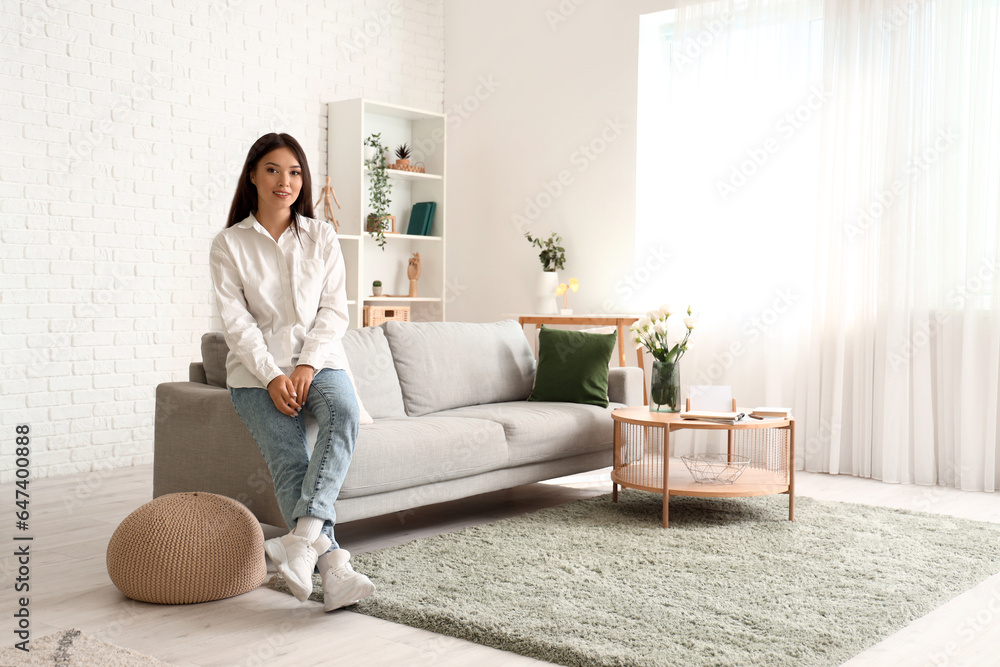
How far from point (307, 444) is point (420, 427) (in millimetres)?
652

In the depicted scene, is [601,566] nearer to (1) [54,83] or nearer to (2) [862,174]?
(2) [862,174]

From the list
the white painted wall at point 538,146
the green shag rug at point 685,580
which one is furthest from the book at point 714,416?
the white painted wall at point 538,146

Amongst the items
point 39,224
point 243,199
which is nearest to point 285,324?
point 243,199

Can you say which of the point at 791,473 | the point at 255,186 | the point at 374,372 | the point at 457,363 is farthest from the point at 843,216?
the point at 255,186

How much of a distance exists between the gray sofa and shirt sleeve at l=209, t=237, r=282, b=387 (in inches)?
11.2

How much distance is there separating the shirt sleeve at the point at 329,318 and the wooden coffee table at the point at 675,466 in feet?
4.40

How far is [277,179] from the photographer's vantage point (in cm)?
293

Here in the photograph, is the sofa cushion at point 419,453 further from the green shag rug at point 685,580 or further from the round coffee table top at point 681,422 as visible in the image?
the round coffee table top at point 681,422

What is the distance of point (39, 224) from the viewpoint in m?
4.55

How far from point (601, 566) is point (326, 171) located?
3833 mm

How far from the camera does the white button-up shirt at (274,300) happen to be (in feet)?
9.39

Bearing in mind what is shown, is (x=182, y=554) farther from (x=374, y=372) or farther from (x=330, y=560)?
(x=374, y=372)

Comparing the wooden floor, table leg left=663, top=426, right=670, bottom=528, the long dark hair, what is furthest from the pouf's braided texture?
table leg left=663, top=426, right=670, bottom=528

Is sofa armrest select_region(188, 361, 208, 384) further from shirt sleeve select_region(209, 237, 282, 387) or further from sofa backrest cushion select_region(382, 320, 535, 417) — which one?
sofa backrest cushion select_region(382, 320, 535, 417)
